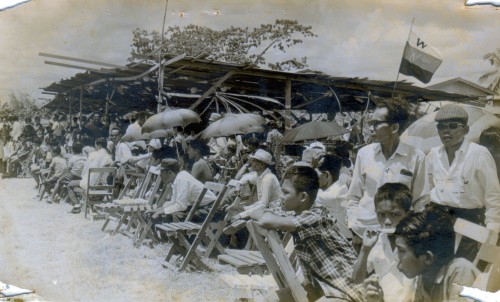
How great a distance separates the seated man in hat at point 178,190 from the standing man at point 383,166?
1.31 m

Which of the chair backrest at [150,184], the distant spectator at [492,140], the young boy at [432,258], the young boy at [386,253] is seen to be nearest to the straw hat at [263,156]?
the young boy at [386,253]

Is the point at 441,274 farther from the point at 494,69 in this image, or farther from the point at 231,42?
the point at 231,42

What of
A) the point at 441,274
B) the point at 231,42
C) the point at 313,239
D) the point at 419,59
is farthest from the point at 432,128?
the point at 231,42

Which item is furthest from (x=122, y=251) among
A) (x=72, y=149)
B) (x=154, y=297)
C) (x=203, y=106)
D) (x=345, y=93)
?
(x=345, y=93)

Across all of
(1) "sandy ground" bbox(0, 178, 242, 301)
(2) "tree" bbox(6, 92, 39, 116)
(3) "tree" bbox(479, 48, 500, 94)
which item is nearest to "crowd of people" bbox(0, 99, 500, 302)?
(3) "tree" bbox(479, 48, 500, 94)

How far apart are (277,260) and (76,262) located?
7.21ft

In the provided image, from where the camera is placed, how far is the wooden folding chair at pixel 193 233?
510cm

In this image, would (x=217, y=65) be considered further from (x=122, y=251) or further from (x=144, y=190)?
(x=122, y=251)

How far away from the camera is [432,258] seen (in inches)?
182

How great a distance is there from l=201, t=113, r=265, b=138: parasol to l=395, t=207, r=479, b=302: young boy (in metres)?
1.47

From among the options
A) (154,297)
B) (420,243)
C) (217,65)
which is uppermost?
(217,65)

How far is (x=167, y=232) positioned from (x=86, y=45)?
1.94 m

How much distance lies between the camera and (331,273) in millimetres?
4504

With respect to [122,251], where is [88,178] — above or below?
above
